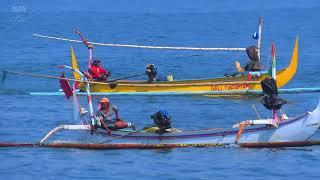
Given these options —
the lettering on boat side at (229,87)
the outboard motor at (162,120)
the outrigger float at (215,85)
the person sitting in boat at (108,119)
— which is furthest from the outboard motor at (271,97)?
the lettering on boat side at (229,87)

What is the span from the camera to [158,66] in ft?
231

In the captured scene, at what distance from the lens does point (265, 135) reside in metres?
38.0

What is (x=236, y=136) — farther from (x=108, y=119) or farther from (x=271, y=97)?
(x=108, y=119)

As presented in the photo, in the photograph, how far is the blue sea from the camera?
3753 cm

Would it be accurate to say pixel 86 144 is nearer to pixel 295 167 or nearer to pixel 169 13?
pixel 295 167

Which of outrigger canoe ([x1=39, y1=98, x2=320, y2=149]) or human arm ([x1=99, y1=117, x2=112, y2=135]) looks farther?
human arm ([x1=99, y1=117, x2=112, y2=135])

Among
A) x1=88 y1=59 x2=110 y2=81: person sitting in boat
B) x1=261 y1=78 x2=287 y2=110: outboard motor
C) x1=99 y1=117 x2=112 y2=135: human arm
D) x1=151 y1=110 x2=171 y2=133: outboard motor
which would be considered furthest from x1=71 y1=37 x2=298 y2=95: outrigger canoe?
x1=151 y1=110 x2=171 y2=133: outboard motor

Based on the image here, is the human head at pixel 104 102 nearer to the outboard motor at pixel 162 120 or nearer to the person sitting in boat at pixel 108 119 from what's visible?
the person sitting in boat at pixel 108 119

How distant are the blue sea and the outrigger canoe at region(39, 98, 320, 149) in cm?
42

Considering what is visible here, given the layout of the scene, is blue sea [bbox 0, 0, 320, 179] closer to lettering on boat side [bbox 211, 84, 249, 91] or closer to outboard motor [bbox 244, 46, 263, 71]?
lettering on boat side [bbox 211, 84, 249, 91]

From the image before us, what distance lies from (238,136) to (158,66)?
108ft

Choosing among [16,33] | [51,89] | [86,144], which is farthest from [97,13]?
[86,144]

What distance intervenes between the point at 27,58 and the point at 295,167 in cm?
4036

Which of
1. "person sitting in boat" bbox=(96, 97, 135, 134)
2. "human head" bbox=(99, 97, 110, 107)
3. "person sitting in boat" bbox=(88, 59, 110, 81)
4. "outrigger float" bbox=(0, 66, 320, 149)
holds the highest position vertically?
"person sitting in boat" bbox=(88, 59, 110, 81)
